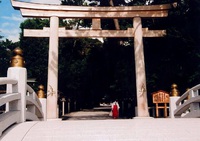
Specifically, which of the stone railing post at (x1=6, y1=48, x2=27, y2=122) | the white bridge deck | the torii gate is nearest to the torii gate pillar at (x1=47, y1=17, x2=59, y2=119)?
the torii gate

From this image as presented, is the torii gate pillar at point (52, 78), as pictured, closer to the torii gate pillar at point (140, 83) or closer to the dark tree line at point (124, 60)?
the torii gate pillar at point (140, 83)

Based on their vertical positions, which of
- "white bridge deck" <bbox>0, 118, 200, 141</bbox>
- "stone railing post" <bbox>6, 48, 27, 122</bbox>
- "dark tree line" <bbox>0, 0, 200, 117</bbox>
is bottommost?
"white bridge deck" <bbox>0, 118, 200, 141</bbox>

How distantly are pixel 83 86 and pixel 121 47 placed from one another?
25.1 ft

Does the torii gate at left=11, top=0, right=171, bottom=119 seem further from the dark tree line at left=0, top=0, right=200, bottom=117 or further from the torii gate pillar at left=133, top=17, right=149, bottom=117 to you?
the dark tree line at left=0, top=0, right=200, bottom=117

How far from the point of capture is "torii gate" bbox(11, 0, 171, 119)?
11781 mm

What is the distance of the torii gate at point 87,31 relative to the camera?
11781 millimetres

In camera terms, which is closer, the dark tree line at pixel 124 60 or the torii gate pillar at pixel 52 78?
the torii gate pillar at pixel 52 78

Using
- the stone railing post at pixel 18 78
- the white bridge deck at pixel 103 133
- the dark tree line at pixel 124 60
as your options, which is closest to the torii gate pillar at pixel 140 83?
the dark tree line at pixel 124 60

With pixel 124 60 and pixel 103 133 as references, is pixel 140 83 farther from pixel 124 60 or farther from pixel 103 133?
pixel 103 133

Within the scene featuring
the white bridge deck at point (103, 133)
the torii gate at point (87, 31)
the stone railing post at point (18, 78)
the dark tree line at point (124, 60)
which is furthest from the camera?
the dark tree line at point (124, 60)

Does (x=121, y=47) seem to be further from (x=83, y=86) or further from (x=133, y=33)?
(x=83, y=86)

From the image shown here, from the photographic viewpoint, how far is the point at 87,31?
12.4 m

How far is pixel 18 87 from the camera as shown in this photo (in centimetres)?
509

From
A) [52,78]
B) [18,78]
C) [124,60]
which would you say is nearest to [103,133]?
[18,78]
